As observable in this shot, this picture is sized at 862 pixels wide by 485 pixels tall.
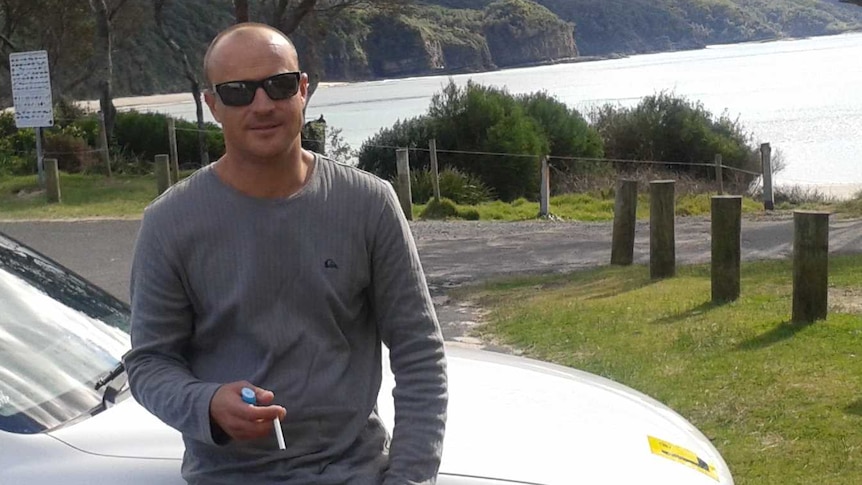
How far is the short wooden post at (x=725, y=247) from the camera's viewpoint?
8250 millimetres

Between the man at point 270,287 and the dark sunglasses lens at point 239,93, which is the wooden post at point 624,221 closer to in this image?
the man at point 270,287

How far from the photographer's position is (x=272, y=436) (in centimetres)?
226

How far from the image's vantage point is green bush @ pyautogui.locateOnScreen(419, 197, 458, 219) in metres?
18.9

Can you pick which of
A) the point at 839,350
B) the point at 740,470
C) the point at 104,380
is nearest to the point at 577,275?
the point at 839,350

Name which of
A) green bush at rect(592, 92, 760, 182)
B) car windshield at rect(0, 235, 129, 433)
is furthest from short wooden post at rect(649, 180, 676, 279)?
green bush at rect(592, 92, 760, 182)

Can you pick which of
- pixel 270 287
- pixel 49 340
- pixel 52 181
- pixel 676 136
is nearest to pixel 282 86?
pixel 270 287

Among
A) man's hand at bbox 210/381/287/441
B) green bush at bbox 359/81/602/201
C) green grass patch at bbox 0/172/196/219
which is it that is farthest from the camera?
green bush at bbox 359/81/602/201

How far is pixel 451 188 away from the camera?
22938mm

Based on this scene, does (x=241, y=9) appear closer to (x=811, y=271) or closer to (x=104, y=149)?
(x=104, y=149)

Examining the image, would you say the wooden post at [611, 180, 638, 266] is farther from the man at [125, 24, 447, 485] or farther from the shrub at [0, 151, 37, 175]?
the shrub at [0, 151, 37, 175]

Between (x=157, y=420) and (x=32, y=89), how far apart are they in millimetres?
17297

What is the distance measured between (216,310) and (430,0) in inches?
3156

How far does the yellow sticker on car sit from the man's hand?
1.13 meters

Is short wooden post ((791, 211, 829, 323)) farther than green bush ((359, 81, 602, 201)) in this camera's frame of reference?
No
